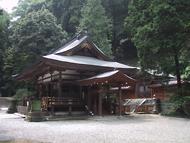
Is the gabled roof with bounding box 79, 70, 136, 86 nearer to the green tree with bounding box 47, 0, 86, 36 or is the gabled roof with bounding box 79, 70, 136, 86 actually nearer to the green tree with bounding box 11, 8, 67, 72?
the green tree with bounding box 11, 8, 67, 72

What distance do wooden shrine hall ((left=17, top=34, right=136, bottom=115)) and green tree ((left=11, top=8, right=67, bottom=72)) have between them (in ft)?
35.4

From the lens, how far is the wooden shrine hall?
73.2 feet

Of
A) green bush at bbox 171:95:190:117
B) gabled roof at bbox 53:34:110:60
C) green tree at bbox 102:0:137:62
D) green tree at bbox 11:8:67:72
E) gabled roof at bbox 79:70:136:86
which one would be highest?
green tree at bbox 102:0:137:62

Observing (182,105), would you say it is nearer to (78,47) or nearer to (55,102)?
(55,102)

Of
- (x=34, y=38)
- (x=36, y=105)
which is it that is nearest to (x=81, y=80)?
(x=36, y=105)

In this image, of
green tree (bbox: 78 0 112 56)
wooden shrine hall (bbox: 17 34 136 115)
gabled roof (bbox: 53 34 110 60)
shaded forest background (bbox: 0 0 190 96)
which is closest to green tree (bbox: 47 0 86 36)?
shaded forest background (bbox: 0 0 190 96)

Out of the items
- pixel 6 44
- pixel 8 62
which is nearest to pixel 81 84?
pixel 8 62

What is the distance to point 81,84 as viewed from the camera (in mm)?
23656

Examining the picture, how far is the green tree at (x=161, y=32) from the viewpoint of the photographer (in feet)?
73.4

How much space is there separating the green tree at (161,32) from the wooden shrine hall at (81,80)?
2649mm

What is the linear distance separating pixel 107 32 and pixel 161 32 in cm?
2263

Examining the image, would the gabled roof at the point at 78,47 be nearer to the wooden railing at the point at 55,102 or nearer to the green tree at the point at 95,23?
the wooden railing at the point at 55,102

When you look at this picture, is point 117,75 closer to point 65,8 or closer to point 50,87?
point 50,87

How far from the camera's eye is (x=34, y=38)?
39.6 meters
